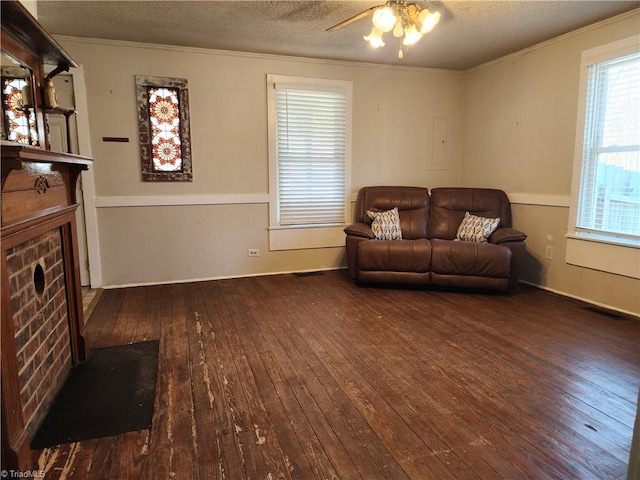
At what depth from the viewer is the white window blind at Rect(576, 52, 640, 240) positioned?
3.26 m

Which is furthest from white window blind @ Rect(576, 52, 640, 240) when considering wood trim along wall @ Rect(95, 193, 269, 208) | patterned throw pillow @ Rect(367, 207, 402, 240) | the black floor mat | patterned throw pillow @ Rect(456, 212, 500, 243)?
the black floor mat

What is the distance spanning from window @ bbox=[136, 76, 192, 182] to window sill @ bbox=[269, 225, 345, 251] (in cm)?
123

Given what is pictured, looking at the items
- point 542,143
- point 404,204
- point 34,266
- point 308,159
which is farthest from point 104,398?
point 542,143

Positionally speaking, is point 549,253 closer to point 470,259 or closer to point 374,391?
point 470,259

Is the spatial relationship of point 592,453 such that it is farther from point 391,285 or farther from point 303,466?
point 391,285

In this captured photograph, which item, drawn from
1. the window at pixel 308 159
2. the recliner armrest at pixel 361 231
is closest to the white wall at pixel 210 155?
the window at pixel 308 159

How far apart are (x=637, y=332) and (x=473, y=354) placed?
1.40 m

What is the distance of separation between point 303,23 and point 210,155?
166 cm

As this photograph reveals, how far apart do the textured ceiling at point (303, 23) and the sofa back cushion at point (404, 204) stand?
1517mm

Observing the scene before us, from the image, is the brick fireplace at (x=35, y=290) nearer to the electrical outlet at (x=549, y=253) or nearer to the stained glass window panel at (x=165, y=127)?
the stained glass window panel at (x=165, y=127)

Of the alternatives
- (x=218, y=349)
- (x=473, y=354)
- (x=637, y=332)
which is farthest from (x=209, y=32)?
(x=637, y=332)

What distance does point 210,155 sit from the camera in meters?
4.27

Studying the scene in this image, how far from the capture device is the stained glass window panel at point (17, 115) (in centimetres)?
180

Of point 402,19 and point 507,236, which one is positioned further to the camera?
point 507,236
